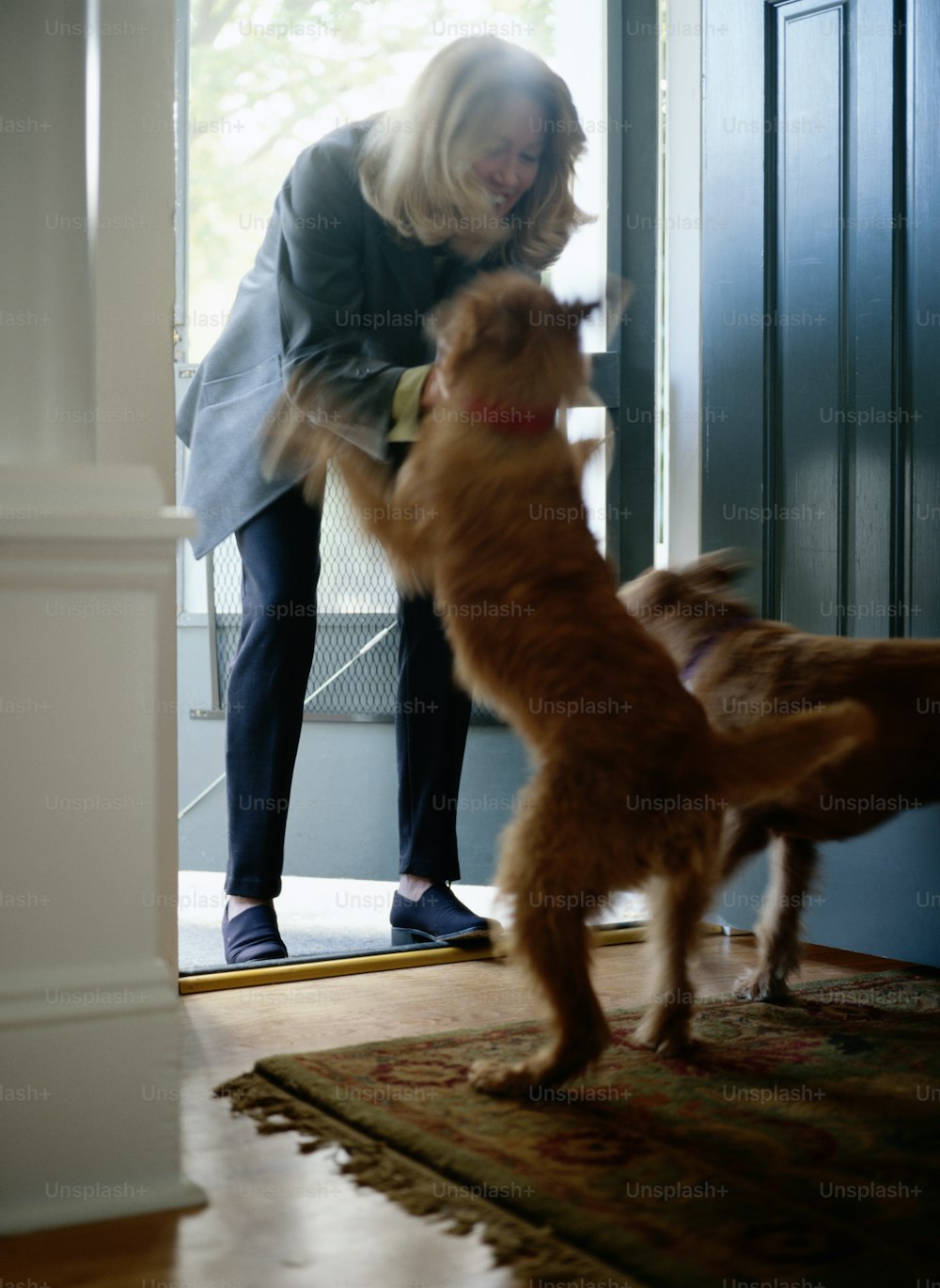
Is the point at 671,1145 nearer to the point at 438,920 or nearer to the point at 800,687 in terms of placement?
the point at 800,687

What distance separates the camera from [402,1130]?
1427 mm

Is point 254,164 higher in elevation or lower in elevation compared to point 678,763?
higher

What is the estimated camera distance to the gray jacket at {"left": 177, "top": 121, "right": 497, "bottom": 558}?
222 centimetres

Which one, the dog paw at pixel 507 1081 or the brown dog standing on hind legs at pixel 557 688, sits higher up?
the brown dog standing on hind legs at pixel 557 688

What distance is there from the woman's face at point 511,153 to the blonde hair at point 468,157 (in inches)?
0.6

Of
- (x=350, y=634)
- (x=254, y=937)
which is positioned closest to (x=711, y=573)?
(x=254, y=937)

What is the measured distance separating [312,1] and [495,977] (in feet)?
8.40

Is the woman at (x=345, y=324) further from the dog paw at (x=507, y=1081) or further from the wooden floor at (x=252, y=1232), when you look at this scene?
the dog paw at (x=507, y=1081)

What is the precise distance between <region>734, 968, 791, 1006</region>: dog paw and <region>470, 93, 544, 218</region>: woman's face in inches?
52.6

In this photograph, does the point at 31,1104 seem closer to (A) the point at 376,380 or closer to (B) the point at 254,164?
(A) the point at 376,380

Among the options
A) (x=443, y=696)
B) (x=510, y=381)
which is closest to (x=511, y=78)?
(x=510, y=381)

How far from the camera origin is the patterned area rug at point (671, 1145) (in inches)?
45.1

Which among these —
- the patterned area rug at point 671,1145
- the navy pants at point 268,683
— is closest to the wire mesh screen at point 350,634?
the navy pants at point 268,683

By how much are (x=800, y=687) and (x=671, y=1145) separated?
0.76 m
